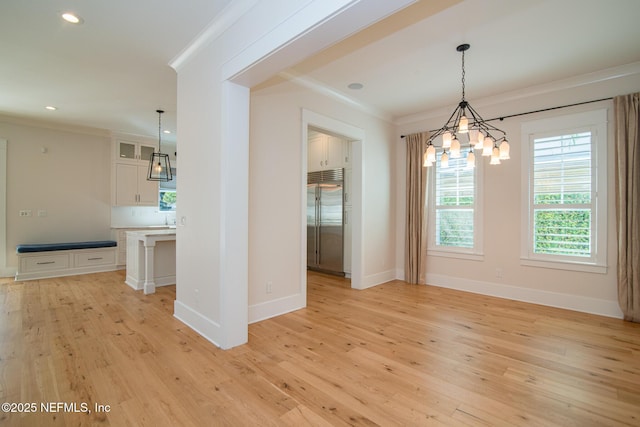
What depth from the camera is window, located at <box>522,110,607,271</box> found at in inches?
146

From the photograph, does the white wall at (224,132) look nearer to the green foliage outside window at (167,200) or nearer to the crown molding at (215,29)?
the crown molding at (215,29)

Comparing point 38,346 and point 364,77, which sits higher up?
point 364,77

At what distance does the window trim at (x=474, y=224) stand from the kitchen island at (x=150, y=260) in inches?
168

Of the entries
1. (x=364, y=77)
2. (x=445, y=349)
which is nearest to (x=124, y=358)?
(x=445, y=349)

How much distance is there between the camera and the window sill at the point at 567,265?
369cm

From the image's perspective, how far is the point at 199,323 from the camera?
10.1 feet

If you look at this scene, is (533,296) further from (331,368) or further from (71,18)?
(71,18)

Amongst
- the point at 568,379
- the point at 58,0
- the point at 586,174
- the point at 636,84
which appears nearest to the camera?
the point at 568,379

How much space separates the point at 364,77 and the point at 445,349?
3.24m

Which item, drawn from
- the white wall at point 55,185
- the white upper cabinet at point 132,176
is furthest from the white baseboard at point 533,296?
the white wall at point 55,185

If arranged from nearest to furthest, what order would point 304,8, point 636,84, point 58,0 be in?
point 304,8
point 58,0
point 636,84

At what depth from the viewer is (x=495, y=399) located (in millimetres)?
2004

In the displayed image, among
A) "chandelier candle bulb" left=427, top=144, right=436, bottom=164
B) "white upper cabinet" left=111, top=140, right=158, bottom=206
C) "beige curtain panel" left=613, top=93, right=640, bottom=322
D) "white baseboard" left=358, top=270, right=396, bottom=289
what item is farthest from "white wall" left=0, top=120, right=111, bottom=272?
"beige curtain panel" left=613, top=93, right=640, bottom=322

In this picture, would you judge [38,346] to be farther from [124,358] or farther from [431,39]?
[431,39]
